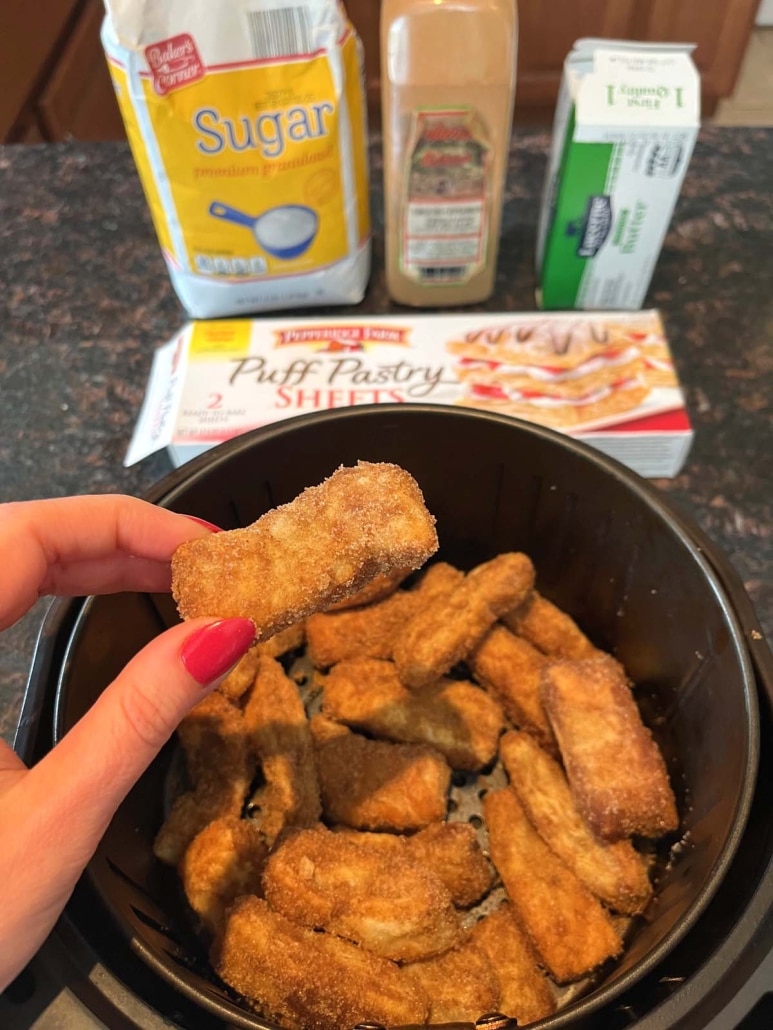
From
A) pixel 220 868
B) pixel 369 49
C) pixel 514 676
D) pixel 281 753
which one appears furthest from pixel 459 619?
pixel 369 49

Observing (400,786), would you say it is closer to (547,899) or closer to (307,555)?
(547,899)

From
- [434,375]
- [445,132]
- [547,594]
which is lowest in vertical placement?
[547,594]

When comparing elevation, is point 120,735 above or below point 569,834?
above

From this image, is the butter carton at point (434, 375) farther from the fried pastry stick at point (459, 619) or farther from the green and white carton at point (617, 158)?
the fried pastry stick at point (459, 619)

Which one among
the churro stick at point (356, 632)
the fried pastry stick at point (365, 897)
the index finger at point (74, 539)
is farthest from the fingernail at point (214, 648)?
the churro stick at point (356, 632)

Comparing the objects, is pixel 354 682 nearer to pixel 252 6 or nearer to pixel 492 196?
pixel 492 196

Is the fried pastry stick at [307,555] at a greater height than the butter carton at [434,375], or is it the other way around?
the fried pastry stick at [307,555]

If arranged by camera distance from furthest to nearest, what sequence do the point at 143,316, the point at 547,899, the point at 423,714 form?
the point at 143,316 < the point at 423,714 < the point at 547,899
